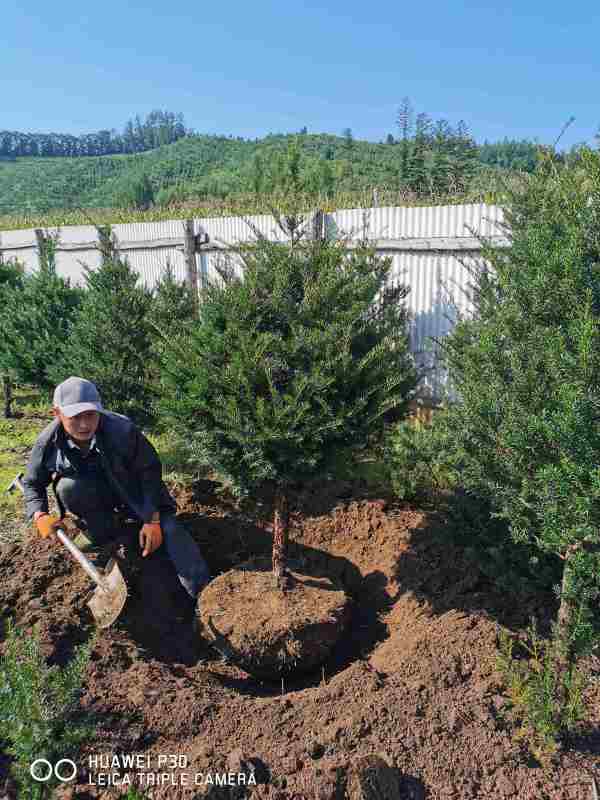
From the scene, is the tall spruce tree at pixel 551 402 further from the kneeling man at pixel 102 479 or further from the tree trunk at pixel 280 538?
the kneeling man at pixel 102 479

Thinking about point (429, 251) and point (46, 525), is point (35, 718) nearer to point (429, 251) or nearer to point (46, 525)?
point (46, 525)

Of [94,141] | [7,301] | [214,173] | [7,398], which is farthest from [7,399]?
[94,141]

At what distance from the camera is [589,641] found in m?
2.56

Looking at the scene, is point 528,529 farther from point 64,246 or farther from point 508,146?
point 508,146

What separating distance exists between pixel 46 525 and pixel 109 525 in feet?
1.64

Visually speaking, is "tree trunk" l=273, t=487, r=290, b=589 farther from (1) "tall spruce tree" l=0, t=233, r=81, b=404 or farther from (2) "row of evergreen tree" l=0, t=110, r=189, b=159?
(2) "row of evergreen tree" l=0, t=110, r=189, b=159

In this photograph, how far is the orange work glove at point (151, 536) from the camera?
382cm

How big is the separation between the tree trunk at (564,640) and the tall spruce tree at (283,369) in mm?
1164

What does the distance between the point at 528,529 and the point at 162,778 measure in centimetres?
182

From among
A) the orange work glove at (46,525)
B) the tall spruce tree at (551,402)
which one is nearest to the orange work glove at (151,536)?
the orange work glove at (46,525)

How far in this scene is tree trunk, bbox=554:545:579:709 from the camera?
253 cm

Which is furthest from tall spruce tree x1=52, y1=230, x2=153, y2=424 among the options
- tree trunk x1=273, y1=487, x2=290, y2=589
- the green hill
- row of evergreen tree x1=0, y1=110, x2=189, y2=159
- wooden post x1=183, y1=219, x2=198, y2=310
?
row of evergreen tree x1=0, y1=110, x2=189, y2=159

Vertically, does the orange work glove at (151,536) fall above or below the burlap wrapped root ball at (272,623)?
above

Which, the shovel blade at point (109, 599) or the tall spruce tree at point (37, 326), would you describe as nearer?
the shovel blade at point (109, 599)
